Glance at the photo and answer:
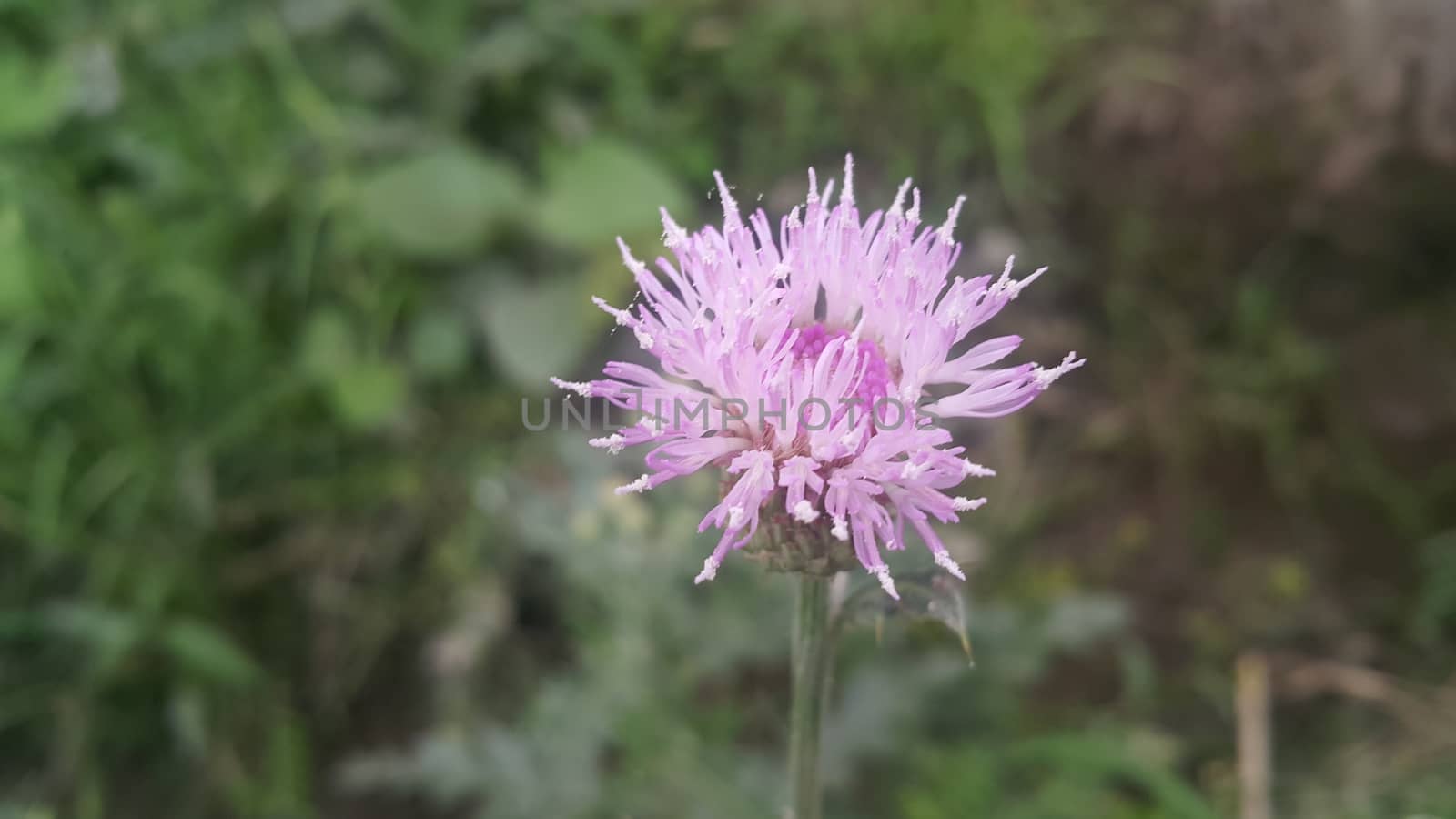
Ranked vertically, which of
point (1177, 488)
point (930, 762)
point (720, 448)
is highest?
point (1177, 488)

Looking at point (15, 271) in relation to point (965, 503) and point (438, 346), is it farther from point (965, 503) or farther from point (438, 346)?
point (965, 503)

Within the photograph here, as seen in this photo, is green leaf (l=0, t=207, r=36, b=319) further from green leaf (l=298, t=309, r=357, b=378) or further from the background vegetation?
green leaf (l=298, t=309, r=357, b=378)

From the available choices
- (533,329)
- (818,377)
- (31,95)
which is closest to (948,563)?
(818,377)

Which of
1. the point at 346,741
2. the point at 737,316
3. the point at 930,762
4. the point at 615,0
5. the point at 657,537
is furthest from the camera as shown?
the point at 615,0

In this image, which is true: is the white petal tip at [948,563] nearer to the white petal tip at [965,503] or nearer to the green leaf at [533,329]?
the white petal tip at [965,503]

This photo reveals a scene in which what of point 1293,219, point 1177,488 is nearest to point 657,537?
point 1177,488

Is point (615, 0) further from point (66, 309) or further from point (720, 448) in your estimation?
point (720, 448)
